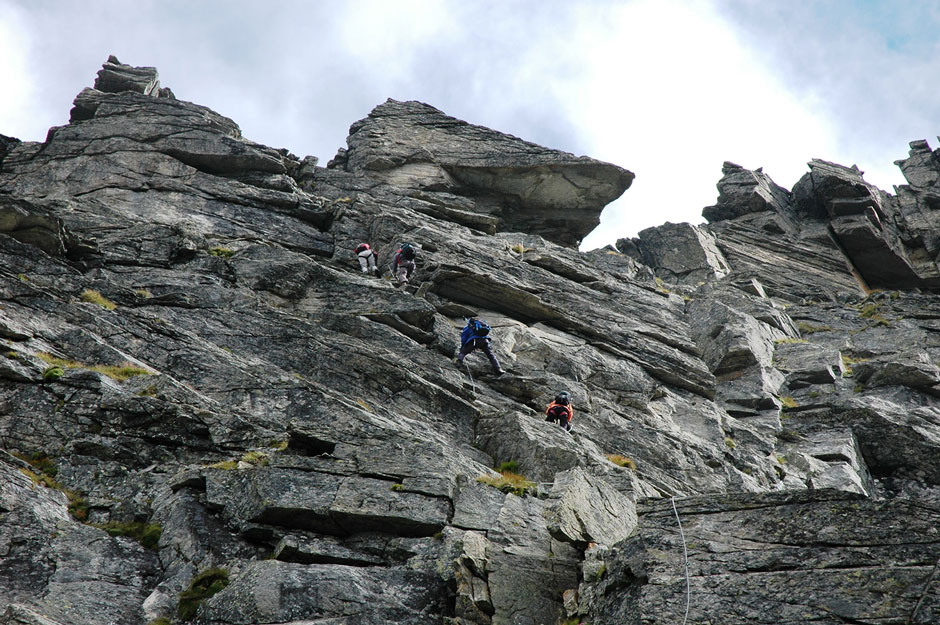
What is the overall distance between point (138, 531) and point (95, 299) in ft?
36.1

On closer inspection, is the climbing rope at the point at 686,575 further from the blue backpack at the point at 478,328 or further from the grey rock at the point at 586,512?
the blue backpack at the point at 478,328

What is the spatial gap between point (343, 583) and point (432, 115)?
152 feet

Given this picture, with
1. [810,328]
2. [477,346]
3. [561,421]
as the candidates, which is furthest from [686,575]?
[810,328]

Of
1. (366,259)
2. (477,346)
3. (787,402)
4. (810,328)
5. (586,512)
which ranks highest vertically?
(810,328)

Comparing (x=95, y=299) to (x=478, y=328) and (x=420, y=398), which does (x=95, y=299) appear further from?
(x=478, y=328)

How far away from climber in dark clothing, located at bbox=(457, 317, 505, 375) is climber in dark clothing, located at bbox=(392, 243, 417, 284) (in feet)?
20.0

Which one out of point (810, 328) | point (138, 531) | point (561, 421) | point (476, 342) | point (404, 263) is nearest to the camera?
point (138, 531)

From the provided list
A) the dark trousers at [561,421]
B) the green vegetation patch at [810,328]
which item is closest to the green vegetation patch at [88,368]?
the dark trousers at [561,421]

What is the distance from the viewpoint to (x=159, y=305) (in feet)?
87.2

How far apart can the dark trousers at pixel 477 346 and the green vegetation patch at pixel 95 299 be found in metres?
11.7

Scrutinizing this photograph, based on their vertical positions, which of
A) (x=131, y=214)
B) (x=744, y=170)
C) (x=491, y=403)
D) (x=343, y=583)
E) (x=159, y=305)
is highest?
(x=744, y=170)

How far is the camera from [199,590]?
13.9m

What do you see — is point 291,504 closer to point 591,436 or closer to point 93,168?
point 591,436

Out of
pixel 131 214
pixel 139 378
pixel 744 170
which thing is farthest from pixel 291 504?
pixel 744 170
